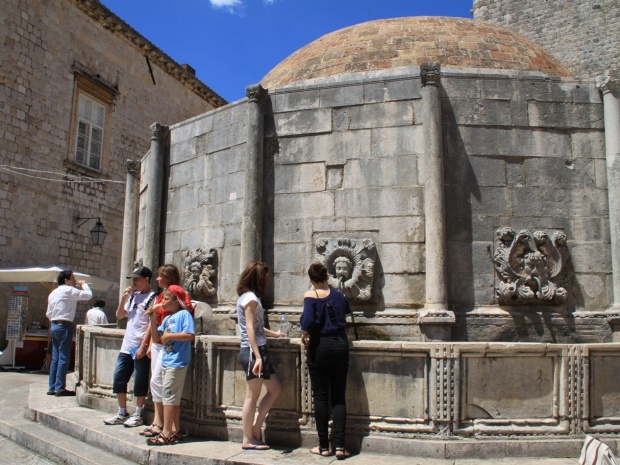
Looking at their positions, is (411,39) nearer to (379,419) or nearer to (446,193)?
(446,193)

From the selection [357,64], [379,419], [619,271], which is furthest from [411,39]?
[379,419]

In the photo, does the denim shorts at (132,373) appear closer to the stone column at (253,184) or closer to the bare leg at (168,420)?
the bare leg at (168,420)

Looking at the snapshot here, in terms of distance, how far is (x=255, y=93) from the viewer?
786 centimetres

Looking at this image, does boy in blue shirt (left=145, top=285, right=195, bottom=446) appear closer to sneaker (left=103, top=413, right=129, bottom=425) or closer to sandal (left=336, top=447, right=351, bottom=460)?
sneaker (left=103, top=413, right=129, bottom=425)

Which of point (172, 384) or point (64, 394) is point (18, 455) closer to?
point (172, 384)

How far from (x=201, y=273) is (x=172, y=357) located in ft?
9.19

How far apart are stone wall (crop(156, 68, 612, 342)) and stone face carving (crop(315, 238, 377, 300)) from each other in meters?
0.04

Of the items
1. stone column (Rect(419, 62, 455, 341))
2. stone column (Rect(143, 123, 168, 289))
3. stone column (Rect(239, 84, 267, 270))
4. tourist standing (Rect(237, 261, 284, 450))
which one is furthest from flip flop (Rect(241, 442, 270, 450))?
stone column (Rect(143, 123, 168, 289))

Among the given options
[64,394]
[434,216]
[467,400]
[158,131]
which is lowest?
[64,394]

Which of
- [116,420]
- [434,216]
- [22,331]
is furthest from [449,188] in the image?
[22,331]

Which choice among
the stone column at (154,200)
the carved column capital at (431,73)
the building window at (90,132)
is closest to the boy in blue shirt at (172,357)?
the stone column at (154,200)

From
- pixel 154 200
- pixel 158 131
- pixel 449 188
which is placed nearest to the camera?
pixel 449 188

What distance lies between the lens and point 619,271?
6.88m

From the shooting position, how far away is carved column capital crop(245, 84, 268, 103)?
787 centimetres
